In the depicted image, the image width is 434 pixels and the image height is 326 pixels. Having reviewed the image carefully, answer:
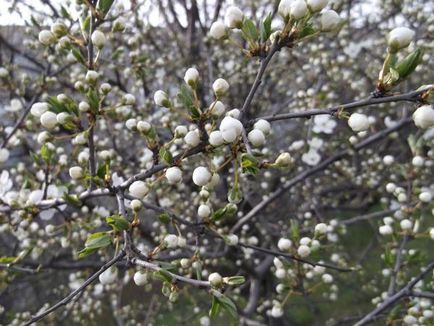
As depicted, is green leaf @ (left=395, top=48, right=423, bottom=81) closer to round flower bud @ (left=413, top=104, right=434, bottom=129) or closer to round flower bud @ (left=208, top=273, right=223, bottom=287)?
round flower bud @ (left=413, top=104, right=434, bottom=129)

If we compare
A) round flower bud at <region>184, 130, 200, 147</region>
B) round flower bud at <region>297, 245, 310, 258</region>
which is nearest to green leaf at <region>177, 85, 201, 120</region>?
round flower bud at <region>184, 130, 200, 147</region>

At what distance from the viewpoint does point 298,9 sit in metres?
0.88

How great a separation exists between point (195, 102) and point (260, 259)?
10.7 ft

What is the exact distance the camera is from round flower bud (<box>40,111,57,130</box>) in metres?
1.23

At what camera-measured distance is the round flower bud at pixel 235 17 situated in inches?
39.4

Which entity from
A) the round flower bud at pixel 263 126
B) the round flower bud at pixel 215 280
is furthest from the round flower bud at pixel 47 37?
the round flower bud at pixel 215 280

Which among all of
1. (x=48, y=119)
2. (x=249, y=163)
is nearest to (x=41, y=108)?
(x=48, y=119)

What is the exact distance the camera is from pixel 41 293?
200 inches

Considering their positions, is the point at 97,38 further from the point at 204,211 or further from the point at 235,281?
the point at 235,281

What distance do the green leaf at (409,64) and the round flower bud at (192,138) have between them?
1.51 feet

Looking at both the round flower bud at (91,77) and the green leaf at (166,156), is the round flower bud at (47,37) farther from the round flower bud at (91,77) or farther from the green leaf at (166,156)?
the green leaf at (166,156)

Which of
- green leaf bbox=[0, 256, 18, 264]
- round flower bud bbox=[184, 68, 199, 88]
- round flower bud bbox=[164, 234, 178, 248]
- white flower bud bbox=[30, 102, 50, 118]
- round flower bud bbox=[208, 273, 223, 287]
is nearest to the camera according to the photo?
round flower bud bbox=[208, 273, 223, 287]

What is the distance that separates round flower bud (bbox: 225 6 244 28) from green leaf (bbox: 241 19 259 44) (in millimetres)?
14

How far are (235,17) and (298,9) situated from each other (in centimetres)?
18
